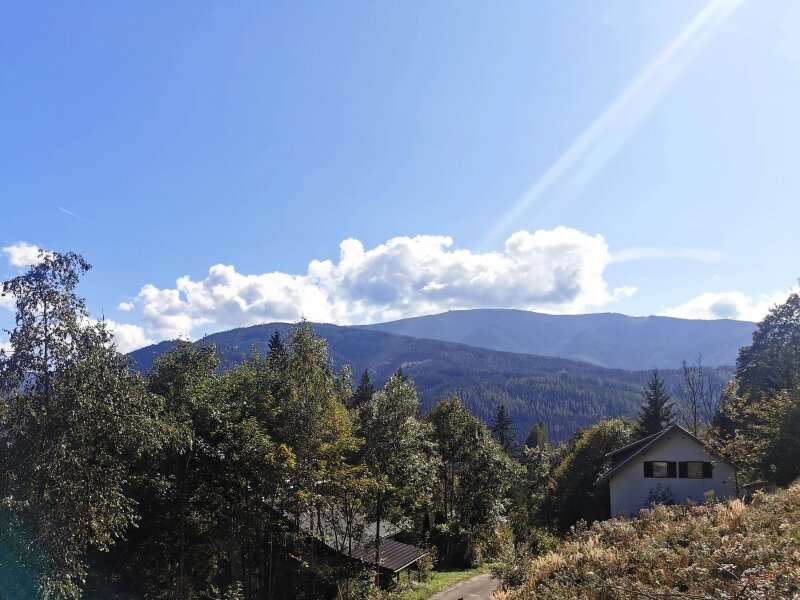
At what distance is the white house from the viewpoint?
36.4 meters

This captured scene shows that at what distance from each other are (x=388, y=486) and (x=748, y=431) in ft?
69.7

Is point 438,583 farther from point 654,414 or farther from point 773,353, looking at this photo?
point 654,414

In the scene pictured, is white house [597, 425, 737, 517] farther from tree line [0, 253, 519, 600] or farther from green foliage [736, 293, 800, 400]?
tree line [0, 253, 519, 600]

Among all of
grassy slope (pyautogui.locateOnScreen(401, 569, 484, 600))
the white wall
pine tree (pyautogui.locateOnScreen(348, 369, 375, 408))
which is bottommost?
grassy slope (pyautogui.locateOnScreen(401, 569, 484, 600))

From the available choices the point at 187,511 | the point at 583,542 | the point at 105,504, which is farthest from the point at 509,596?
the point at 187,511

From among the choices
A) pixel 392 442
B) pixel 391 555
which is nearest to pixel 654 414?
pixel 391 555

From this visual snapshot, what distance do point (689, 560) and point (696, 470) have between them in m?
30.1

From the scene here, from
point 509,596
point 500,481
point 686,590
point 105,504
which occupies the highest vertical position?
point 105,504

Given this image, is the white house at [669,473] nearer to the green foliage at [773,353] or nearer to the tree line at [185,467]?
the green foliage at [773,353]

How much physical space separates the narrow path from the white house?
1043cm

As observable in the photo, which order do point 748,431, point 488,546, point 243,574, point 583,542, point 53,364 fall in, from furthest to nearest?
point 488,546, point 748,431, point 243,574, point 583,542, point 53,364

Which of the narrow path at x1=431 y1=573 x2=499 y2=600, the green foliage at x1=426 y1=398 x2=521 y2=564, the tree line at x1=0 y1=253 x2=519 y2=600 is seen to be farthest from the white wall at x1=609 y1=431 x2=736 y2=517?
the tree line at x1=0 y1=253 x2=519 y2=600

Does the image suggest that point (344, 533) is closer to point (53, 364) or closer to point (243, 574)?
point (243, 574)

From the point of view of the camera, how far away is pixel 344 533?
22.6m
